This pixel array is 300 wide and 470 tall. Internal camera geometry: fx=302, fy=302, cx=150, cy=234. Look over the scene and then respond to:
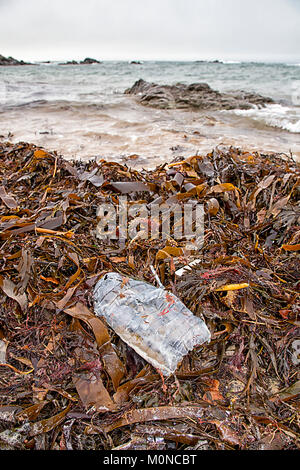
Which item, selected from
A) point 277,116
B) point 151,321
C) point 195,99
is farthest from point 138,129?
point 151,321

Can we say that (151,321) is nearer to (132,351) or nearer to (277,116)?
(132,351)

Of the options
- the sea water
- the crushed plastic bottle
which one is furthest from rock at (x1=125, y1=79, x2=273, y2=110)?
the crushed plastic bottle

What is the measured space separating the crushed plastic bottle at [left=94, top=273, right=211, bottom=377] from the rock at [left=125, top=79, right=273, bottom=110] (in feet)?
27.0

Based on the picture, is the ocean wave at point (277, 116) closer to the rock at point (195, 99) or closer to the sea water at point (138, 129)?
the sea water at point (138, 129)

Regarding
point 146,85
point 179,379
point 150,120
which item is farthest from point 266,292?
point 146,85

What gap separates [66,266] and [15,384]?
61 centimetres

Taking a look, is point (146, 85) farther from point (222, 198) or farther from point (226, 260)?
point (226, 260)

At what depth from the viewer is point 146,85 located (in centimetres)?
1142

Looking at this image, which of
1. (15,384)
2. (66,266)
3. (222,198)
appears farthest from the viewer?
(222,198)

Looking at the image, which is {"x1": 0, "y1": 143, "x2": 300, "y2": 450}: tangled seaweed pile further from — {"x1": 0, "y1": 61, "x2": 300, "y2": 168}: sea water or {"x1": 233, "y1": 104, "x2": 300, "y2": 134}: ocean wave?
{"x1": 233, "y1": 104, "x2": 300, "y2": 134}: ocean wave

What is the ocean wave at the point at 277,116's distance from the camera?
6551 mm

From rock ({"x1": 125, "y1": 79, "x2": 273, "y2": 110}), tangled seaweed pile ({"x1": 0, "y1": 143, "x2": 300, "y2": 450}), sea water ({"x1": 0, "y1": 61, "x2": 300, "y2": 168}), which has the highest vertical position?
rock ({"x1": 125, "y1": 79, "x2": 273, "y2": 110})

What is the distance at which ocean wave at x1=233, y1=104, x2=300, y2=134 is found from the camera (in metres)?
6.55

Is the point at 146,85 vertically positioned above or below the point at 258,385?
above
